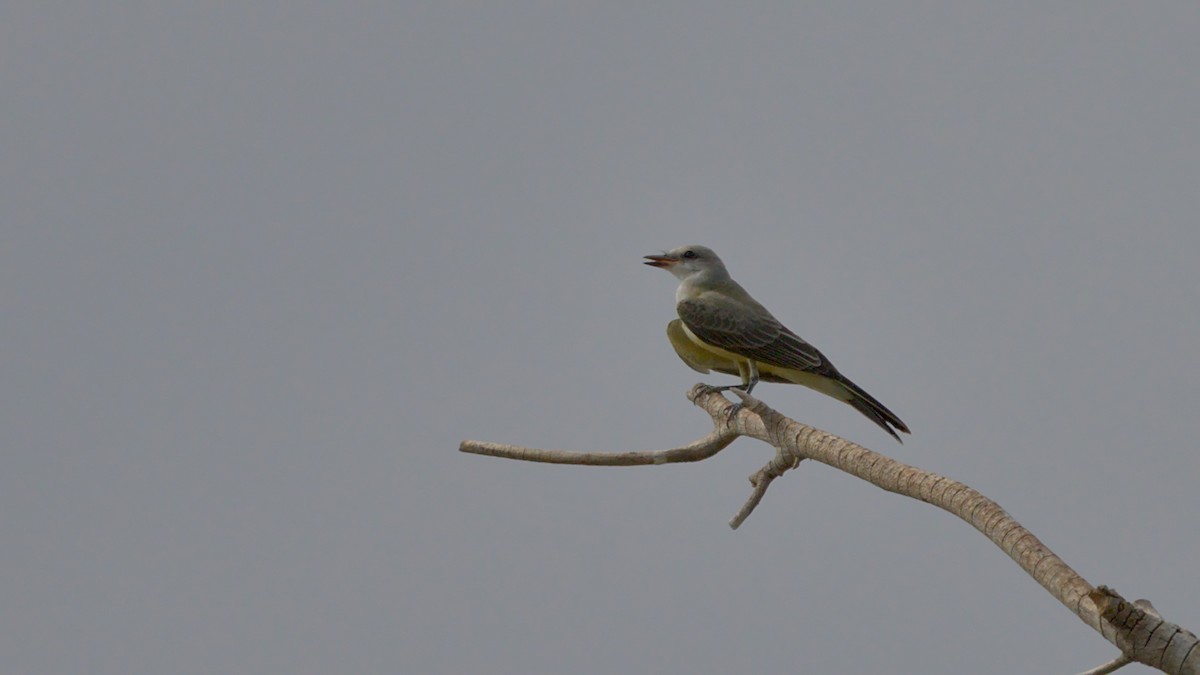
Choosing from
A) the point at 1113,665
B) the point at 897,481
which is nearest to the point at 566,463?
the point at 897,481

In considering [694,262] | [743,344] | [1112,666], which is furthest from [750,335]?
[1112,666]

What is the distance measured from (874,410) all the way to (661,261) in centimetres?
423

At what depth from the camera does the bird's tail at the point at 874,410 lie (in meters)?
12.4

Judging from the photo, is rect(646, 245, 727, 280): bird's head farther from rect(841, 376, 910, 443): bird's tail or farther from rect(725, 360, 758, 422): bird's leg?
rect(841, 376, 910, 443): bird's tail

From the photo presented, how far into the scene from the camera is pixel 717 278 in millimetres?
15641

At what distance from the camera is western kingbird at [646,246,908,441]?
13.6 meters

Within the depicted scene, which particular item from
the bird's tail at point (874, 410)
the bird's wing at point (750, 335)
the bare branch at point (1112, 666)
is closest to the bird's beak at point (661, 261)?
the bird's wing at point (750, 335)

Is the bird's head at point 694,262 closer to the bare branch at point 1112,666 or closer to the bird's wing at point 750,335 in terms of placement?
the bird's wing at point 750,335

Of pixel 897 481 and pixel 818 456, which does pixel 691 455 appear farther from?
pixel 897 481

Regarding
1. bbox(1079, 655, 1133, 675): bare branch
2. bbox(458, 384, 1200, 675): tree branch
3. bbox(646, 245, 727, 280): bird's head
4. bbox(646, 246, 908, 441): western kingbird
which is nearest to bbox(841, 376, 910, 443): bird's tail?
bbox(646, 246, 908, 441): western kingbird

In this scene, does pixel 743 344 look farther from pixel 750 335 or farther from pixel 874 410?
pixel 874 410

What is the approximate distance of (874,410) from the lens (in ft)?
41.5

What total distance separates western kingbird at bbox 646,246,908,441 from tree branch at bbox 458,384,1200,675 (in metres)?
1.59

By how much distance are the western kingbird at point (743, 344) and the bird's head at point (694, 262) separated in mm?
298
